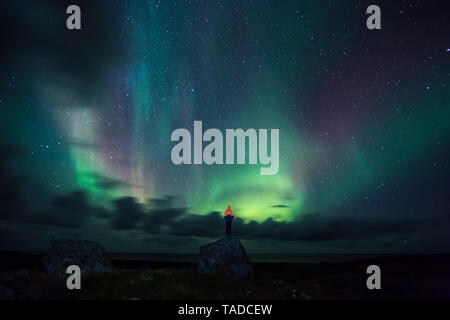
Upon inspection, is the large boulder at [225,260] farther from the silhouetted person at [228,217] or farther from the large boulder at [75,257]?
the large boulder at [75,257]

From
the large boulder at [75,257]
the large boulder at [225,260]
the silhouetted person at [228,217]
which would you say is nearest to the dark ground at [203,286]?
the large boulder at [225,260]

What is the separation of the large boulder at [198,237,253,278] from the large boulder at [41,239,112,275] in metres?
4.07

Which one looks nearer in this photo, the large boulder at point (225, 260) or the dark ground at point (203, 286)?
the dark ground at point (203, 286)

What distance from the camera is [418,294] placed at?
515 inches

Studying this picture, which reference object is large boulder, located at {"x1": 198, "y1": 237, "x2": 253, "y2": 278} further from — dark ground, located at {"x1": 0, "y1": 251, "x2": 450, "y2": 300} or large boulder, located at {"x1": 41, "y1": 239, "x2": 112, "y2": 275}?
large boulder, located at {"x1": 41, "y1": 239, "x2": 112, "y2": 275}

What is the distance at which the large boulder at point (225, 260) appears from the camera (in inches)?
554

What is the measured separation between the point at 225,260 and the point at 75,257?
6.18 metres

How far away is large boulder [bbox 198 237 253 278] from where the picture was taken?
14.1 metres

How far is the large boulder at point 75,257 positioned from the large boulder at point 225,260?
407 cm

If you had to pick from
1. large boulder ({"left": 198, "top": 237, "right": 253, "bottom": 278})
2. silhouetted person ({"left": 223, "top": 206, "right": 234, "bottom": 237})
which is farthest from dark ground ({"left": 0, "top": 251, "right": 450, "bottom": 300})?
silhouetted person ({"left": 223, "top": 206, "right": 234, "bottom": 237})
